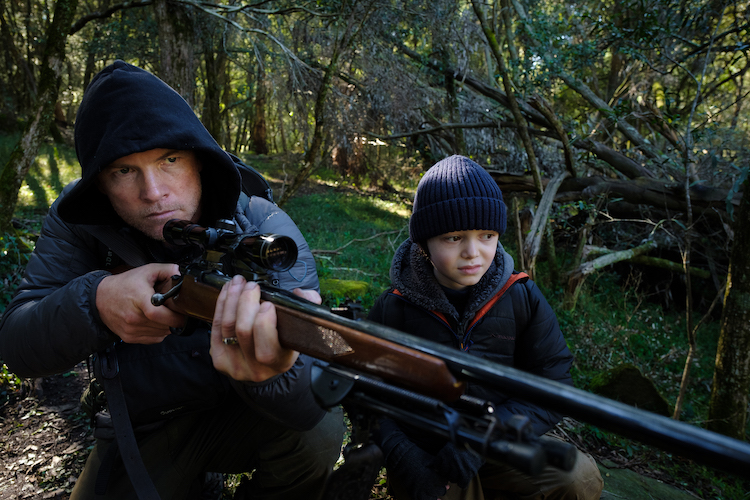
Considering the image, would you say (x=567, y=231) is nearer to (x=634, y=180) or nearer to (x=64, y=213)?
(x=634, y=180)

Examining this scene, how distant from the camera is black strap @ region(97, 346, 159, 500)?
226 centimetres

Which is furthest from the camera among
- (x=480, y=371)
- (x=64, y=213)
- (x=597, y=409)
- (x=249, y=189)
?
(x=249, y=189)

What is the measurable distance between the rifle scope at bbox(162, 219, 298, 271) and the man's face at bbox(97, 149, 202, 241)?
0.32 m

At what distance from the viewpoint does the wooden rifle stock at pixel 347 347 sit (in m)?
1.33

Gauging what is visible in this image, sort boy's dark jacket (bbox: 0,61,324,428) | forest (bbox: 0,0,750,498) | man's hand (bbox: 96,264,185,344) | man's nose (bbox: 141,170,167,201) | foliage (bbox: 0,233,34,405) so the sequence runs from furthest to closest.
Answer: forest (bbox: 0,0,750,498), foliage (bbox: 0,233,34,405), man's nose (bbox: 141,170,167,201), boy's dark jacket (bbox: 0,61,324,428), man's hand (bbox: 96,264,185,344)

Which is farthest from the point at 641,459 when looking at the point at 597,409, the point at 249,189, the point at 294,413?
the point at 249,189

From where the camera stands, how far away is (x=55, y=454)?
3.52m

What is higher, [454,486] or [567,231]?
[567,231]

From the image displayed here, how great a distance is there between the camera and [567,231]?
7.55 m

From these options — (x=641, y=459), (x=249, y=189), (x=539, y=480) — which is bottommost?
(x=641, y=459)

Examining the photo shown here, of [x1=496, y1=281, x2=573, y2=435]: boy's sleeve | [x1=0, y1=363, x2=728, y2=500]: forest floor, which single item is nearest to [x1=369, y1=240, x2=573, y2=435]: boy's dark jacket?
[x1=496, y1=281, x2=573, y2=435]: boy's sleeve

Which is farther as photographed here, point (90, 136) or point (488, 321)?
point (488, 321)

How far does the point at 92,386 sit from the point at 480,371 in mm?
2370

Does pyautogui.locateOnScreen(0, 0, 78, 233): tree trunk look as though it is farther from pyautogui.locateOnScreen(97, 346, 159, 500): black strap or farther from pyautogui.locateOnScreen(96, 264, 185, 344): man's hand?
pyautogui.locateOnScreen(96, 264, 185, 344): man's hand
